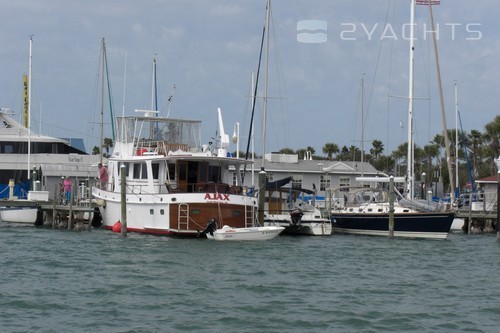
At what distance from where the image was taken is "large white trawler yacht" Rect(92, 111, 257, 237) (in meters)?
34.5

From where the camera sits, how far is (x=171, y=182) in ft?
119

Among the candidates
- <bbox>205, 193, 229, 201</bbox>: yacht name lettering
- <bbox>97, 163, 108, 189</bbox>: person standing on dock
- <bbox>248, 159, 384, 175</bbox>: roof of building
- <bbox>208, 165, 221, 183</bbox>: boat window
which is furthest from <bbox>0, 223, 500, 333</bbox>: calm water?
<bbox>248, 159, 384, 175</bbox>: roof of building

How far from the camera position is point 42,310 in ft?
63.7

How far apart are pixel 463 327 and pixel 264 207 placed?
2300 cm

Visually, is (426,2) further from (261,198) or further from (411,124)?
(261,198)

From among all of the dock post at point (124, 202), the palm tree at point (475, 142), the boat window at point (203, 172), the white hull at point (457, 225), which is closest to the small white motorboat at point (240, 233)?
the boat window at point (203, 172)

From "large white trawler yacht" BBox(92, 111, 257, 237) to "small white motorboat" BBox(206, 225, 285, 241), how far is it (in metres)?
0.77

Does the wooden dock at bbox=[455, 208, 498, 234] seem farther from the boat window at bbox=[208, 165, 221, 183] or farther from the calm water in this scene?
the boat window at bbox=[208, 165, 221, 183]

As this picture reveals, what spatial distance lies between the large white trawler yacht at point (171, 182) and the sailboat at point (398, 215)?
676cm

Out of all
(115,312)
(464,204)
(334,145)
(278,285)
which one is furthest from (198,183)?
(334,145)

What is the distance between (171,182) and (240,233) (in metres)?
4.39

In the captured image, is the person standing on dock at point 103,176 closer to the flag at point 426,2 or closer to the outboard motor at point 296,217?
the outboard motor at point 296,217

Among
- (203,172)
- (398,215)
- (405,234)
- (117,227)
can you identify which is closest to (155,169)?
(203,172)

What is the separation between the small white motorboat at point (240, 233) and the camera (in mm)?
33656
